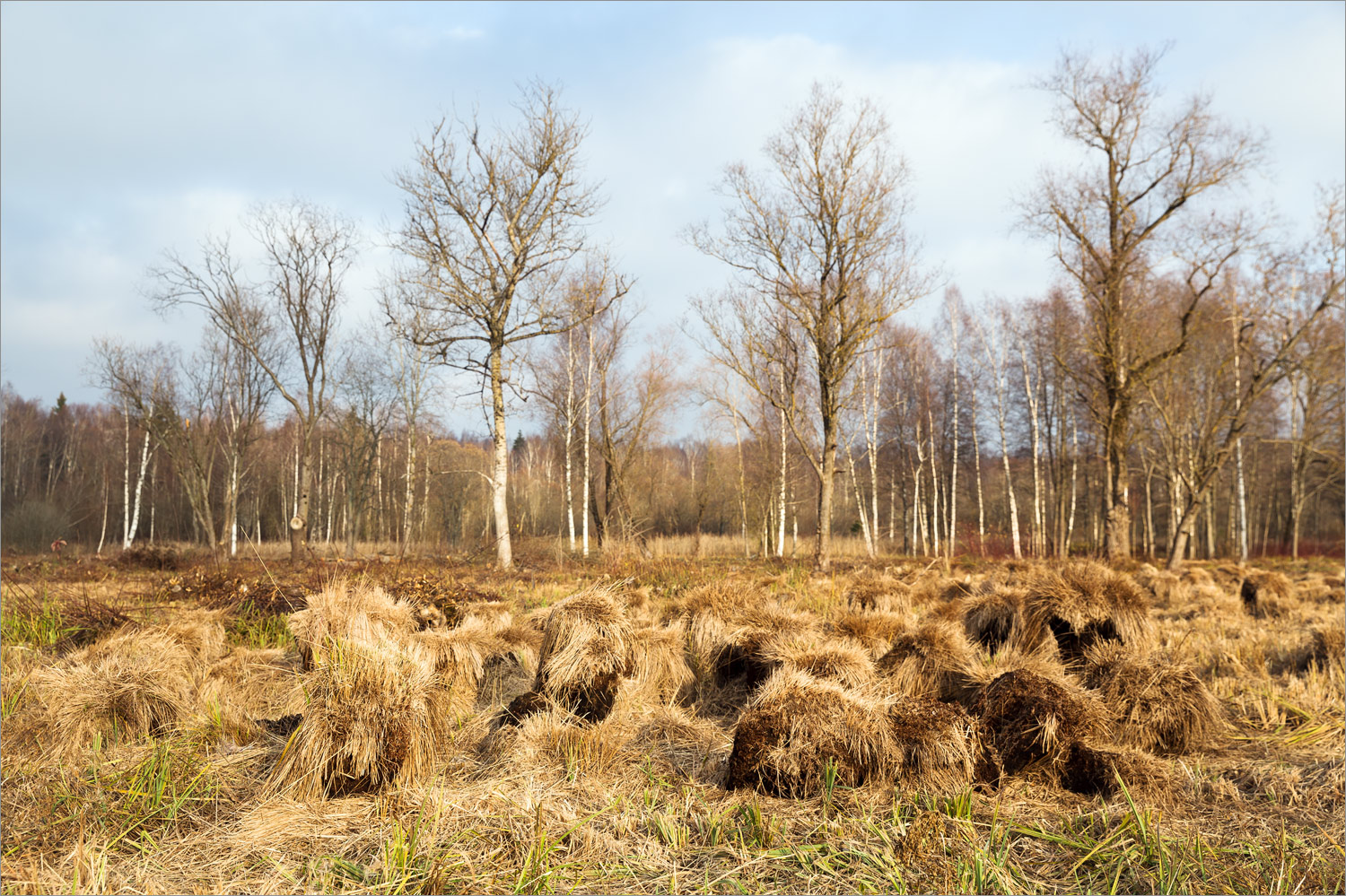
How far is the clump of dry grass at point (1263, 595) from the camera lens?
27.0ft

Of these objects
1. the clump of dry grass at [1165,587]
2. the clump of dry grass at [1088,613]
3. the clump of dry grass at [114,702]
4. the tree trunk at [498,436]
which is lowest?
the clump of dry grass at [1165,587]

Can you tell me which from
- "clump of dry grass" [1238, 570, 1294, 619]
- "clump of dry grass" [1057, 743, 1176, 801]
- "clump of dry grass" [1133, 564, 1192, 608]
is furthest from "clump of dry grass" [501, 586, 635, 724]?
"clump of dry grass" [1238, 570, 1294, 619]

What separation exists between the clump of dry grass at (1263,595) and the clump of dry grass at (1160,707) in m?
5.56

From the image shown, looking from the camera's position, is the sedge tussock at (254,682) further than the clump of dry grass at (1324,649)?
No

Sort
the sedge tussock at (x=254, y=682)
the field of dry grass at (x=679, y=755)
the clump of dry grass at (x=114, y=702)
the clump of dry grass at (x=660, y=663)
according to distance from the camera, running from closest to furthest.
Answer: the field of dry grass at (x=679, y=755) → the clump of dry grass at (x=114, y=702) → the sedge tussock at (x=254, y=682) → the clump of dry grass at (x=660, y=663)

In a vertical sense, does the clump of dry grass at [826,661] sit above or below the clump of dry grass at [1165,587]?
above

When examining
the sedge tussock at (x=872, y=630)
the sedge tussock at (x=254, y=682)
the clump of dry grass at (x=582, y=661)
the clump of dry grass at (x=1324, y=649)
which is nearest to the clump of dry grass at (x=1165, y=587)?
the clump of dry grass at (x=1324, y=649)

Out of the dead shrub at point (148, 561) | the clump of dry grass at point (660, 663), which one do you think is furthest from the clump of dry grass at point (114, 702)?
the dead shrub at point (148, 561)

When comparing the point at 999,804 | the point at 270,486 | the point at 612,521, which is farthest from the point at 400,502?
the point at 999,804

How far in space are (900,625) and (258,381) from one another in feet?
84.0

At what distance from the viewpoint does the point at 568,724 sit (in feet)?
12.6

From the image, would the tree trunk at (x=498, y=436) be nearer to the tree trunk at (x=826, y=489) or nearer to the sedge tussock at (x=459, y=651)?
the tree trunk at (x=826, y=489)

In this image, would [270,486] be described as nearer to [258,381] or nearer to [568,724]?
[258,381]

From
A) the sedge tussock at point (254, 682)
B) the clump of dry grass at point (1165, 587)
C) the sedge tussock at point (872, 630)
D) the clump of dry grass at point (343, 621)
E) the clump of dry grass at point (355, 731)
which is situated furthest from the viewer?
the clump of dry grass at point (1165, 587)
